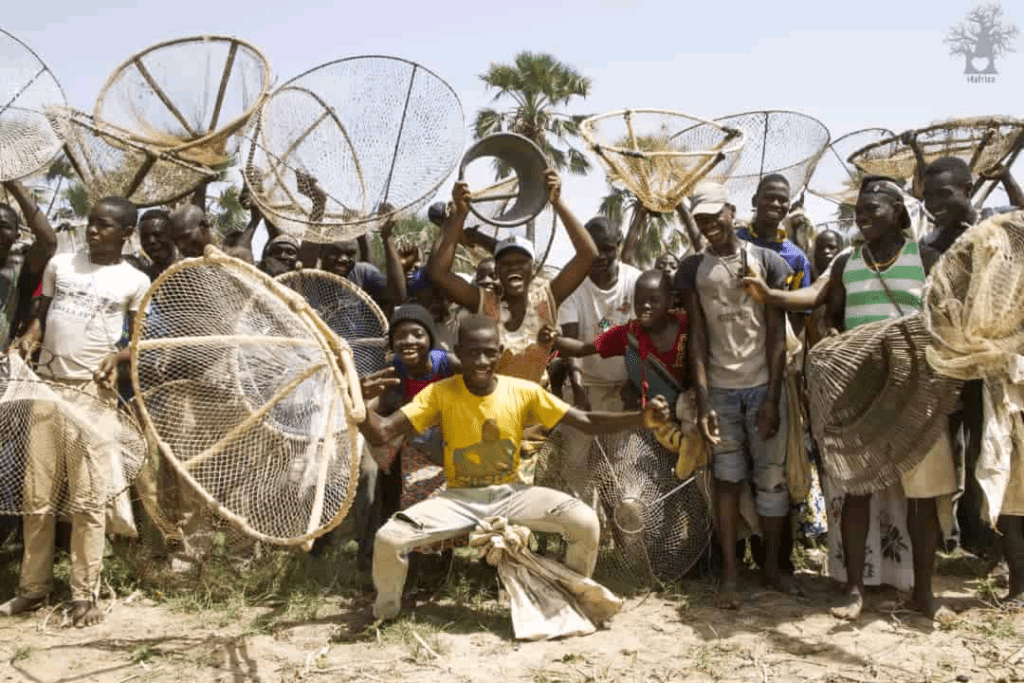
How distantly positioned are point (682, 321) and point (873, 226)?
105 cm

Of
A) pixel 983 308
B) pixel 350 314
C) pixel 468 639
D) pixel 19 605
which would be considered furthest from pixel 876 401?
pixel 19 605

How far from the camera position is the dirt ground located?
3.65m

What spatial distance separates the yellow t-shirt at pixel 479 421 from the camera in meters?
4.23

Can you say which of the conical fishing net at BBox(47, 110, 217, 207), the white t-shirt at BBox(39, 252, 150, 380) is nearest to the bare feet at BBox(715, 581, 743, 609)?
the white t-shirt at BBox(39, 252, 150, 380)

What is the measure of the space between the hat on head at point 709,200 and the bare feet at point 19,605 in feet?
12.0

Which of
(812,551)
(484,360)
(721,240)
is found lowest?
(812,551)

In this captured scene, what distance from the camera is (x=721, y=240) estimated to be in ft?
14.9

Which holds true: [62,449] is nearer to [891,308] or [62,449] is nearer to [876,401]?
[876,401]

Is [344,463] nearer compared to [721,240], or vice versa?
[344,463]

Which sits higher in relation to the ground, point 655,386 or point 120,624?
point 655,386

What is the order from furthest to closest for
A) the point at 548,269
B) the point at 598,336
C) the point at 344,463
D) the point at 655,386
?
the point at 548,269, the point at 598,336, the point at 655,386, the point at 344,463

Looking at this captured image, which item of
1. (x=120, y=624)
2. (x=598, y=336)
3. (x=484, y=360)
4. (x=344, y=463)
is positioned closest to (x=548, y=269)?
(x=598, y=336)

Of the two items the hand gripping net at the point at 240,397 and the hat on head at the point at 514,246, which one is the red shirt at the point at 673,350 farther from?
the hand gripping net at the point at 240,397

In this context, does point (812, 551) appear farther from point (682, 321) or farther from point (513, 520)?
point (513, 520)
